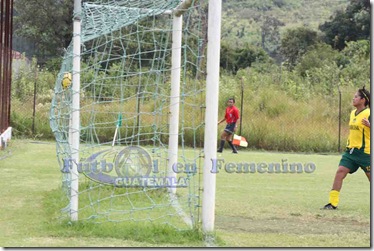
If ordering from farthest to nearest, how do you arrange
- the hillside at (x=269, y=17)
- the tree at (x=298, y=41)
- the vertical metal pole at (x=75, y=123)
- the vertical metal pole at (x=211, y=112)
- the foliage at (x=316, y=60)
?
the hillside at (x=269, y=17) → the tree at (x=298, y=41) → the foliage at (x=316, y=60) → the vertical metal pole at (x=75, y=123) → the vertical metal pole at (x=211, y=112)

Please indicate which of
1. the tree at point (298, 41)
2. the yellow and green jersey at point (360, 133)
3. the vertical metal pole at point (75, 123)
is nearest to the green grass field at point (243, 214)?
the vertical metal pole at point (75, 123)

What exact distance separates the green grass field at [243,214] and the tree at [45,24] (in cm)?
2477

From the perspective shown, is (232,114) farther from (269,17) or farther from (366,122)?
(269,17)

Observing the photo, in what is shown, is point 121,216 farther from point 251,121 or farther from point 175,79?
point 251,121

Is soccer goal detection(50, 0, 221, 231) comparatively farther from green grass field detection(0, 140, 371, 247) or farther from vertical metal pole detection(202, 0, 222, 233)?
green grass field detection(0, 140, 371, 247)

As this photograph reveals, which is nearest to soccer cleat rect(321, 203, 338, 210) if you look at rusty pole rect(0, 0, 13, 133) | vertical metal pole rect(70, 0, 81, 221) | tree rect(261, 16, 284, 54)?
vertical metal pole rect(70, 0, 81, 221)

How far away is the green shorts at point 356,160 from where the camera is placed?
1020 cm

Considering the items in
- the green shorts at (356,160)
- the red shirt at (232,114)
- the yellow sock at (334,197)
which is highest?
the red shirt at (232,114)

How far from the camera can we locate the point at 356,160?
10.3 m

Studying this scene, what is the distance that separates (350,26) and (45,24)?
58.7 feet

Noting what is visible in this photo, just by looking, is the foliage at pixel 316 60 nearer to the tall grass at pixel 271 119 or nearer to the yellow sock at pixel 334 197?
the tall grass at pixel 271 119

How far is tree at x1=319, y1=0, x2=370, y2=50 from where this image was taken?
147 feet

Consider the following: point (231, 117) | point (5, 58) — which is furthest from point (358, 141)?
point (5, 58)

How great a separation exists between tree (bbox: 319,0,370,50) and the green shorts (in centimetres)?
3533
